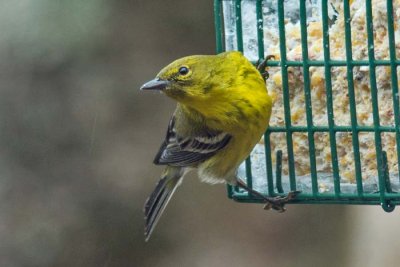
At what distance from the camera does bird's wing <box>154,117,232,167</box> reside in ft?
20.4

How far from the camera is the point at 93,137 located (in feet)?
30.8

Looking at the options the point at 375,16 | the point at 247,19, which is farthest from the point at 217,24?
the point at 375,16

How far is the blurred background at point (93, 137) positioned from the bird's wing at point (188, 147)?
2628 mm

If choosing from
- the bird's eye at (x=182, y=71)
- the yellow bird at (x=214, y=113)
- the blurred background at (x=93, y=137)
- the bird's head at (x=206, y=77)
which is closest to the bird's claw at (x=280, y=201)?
the yellow bird at (x=214, y=113)

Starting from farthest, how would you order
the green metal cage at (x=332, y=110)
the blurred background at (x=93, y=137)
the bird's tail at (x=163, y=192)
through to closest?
the blurred background at (x=93, y=137) < the bird's tail at (x=163, y=192) < the green metal cage at (x=332, y=110)

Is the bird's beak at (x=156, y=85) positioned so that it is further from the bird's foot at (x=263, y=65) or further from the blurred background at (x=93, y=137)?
the blurred background at (x=93, y=137)

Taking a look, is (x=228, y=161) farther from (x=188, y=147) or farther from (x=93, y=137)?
(x=93, y=137)

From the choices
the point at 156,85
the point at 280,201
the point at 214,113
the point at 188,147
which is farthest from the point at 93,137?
the point at 156,85

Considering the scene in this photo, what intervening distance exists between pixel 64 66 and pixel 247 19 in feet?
11.2

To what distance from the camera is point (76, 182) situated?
9.39m

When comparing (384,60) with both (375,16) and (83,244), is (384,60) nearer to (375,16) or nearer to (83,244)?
(375,16)

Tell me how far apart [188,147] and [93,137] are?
10.3ft

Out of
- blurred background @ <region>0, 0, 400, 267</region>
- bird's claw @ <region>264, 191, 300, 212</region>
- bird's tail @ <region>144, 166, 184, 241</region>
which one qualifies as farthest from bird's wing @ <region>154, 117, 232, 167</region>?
blurred background @ <region>0, 0, 400, 267</region>

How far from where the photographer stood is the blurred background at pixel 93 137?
29.7 feet
